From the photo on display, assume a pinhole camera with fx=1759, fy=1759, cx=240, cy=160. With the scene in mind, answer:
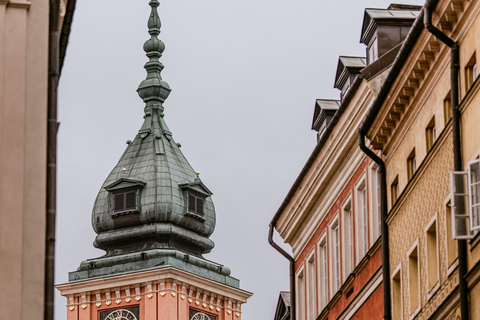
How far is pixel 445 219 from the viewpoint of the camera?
89.7 ft

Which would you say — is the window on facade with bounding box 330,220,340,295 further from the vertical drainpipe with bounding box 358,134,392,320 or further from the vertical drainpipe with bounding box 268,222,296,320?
the vertical drainpipe with bounding box 358,134,392,320

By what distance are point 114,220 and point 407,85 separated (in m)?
89.7

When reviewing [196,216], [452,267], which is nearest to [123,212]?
[196,216]

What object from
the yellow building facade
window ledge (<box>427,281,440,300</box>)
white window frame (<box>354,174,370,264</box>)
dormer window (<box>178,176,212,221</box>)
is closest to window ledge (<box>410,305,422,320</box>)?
the yellow building facade

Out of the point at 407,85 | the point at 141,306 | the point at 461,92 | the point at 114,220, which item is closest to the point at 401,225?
the point at 407,85

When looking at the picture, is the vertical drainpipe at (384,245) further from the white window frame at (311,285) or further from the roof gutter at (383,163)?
the white window frame at (311,285)

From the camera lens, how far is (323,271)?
4006 cm

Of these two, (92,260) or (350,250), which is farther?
(92,260)

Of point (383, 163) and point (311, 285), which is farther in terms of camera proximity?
point (311, 285)

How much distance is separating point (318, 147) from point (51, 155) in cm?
1743

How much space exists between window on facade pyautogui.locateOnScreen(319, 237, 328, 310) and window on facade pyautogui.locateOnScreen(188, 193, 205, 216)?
3186 inches

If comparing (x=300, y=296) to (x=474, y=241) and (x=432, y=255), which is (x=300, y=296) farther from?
(x=474, y=241)

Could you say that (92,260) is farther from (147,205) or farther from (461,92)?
(461,92)

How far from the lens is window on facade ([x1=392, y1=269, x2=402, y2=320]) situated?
1237 inches
